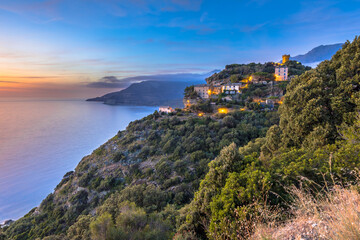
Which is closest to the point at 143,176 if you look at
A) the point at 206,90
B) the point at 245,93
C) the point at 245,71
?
the point at 245,93

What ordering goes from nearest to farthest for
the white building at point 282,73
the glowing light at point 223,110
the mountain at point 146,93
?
the glowing light at point 223,110, the white building at point 282,73, the mountain at point 146,93

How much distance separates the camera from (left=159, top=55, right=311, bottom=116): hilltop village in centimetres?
3394

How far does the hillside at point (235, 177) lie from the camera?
4742mm

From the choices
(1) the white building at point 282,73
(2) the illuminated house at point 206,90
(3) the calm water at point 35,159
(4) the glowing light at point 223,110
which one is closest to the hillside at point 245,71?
(1) the white building at point 282,73

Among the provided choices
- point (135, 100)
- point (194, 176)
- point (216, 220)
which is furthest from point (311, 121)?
point (135, 100)

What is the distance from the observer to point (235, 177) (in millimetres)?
5848

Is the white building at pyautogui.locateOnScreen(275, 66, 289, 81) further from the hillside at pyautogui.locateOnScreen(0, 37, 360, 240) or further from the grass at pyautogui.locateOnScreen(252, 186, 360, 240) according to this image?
the grass at pyautogui.locateOnScreen(252, 186, 360, 240)

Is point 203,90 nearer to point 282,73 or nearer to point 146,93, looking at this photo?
point 282,73

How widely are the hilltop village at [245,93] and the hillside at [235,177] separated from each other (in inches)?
425

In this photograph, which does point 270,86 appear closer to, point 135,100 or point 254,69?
point 254,69

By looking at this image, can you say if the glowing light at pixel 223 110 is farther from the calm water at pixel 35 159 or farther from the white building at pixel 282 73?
the calm water at pixel 35 159

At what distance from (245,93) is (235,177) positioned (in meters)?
36.7

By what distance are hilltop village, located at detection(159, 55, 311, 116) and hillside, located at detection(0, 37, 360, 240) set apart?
10.8 m

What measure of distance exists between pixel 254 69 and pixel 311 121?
51395 mm
